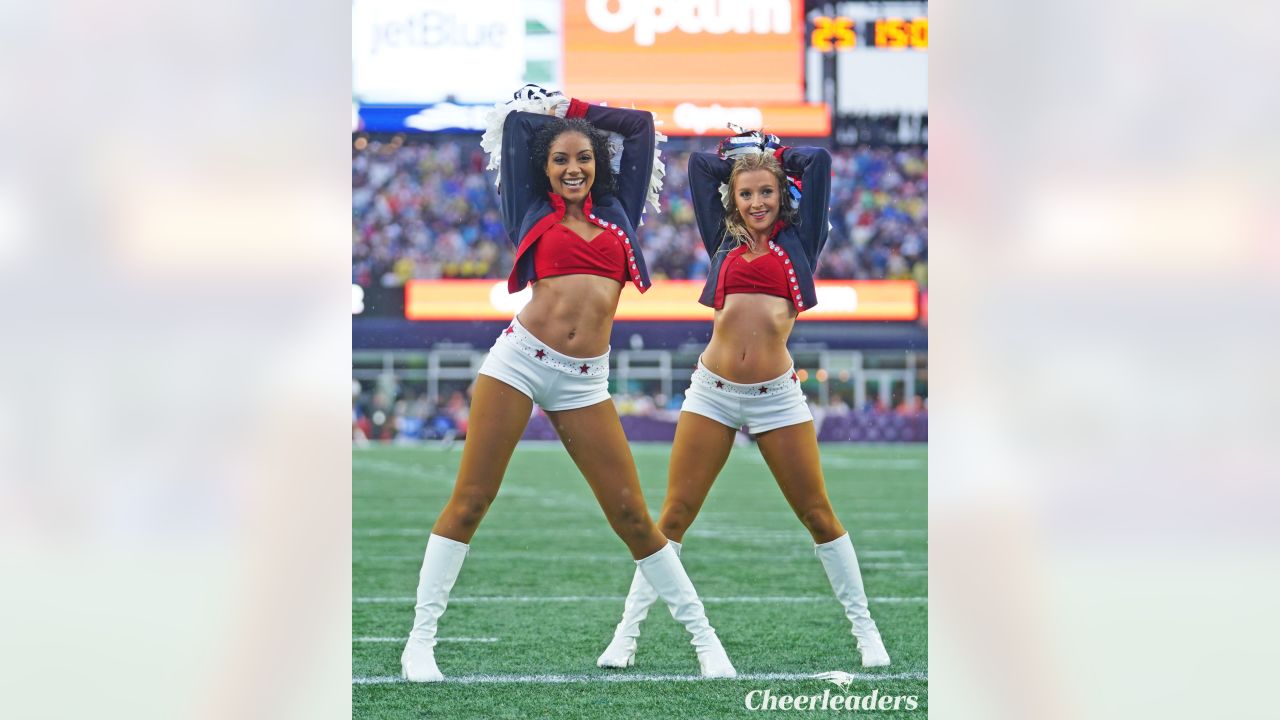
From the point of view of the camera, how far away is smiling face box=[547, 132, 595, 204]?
3785 millimetres

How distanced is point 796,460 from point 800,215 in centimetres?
79

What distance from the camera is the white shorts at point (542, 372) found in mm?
3676

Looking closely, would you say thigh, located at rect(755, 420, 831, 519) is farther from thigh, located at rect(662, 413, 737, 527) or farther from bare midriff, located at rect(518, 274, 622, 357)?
bare midriff, located at rect(518, 274, 622, 357)

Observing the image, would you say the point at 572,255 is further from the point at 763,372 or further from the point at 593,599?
the point at 593,599

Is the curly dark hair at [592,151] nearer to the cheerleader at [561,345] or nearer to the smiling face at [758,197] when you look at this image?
the cheerleader at [561,345]

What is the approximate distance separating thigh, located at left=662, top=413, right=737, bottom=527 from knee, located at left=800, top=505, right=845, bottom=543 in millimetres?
325

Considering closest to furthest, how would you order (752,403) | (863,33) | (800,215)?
(752,403)
(800,215)
(863,33)

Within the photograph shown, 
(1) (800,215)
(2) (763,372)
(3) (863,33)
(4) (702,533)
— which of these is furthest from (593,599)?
(3) (863,33)

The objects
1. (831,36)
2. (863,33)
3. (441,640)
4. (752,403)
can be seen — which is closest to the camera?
(752,403)

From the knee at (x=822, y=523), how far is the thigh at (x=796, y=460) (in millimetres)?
16

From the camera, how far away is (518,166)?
3.78m

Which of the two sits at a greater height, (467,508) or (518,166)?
(518,166)
